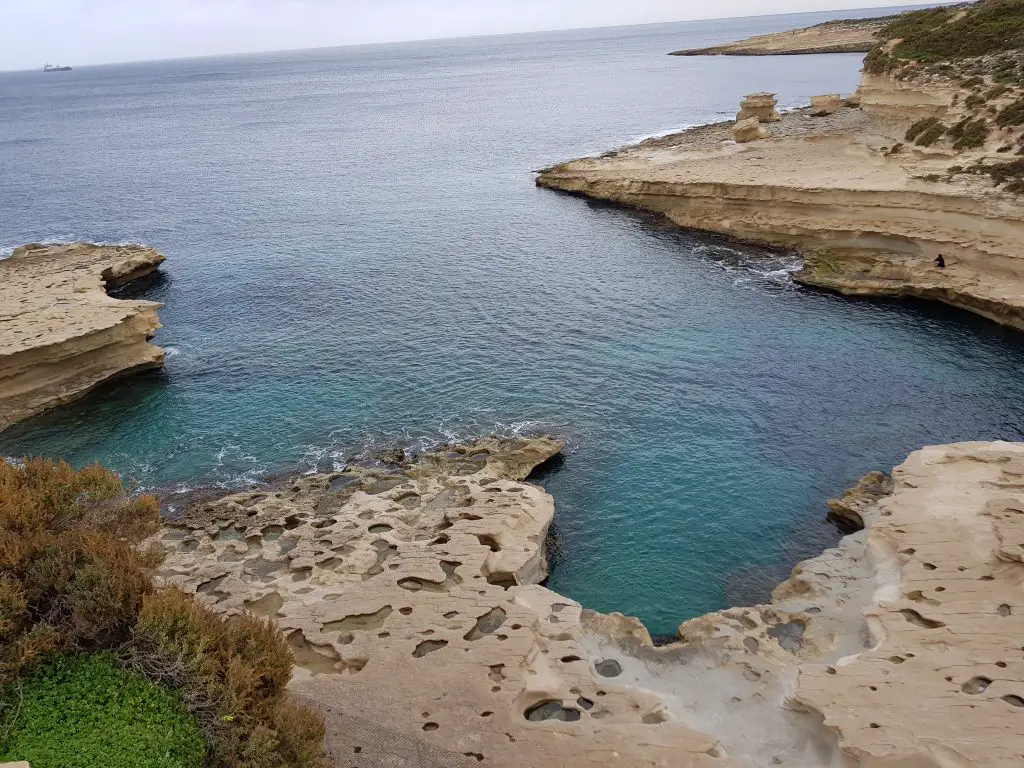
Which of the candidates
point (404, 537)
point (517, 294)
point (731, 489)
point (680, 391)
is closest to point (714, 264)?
point (517, 294)

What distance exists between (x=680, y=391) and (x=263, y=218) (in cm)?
5617

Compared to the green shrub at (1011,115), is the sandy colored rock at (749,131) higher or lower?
lower

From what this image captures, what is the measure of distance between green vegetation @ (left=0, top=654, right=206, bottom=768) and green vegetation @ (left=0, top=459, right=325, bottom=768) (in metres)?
0.20

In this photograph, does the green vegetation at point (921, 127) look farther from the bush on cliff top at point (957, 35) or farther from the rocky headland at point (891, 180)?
the bush on cliff top at point (957, 35)

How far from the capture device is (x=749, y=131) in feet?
299

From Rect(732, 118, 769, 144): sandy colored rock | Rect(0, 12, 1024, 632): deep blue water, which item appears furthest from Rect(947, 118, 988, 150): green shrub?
Rect(732, 118, 769, 144): sandy colored rock

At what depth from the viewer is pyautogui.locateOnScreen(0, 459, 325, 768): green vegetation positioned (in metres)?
15.1

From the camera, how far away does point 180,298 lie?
59438 millimetres

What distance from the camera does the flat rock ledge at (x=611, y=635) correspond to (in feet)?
60.9

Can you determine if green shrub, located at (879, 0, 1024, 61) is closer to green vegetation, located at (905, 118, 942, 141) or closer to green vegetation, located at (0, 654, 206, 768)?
green vegetation, located at (905, 118, 942, 141)

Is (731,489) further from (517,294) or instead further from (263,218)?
(263,218)

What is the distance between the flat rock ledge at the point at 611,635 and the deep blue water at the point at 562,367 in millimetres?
3849

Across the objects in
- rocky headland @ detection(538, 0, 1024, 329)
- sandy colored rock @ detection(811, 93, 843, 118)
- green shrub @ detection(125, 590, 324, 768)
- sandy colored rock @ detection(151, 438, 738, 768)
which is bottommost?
sandy colored rock @ detection(151, 438, 738, 768)

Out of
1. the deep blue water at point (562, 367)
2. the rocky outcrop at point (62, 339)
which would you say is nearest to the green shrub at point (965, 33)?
the deep blue water at point (562, 367)
